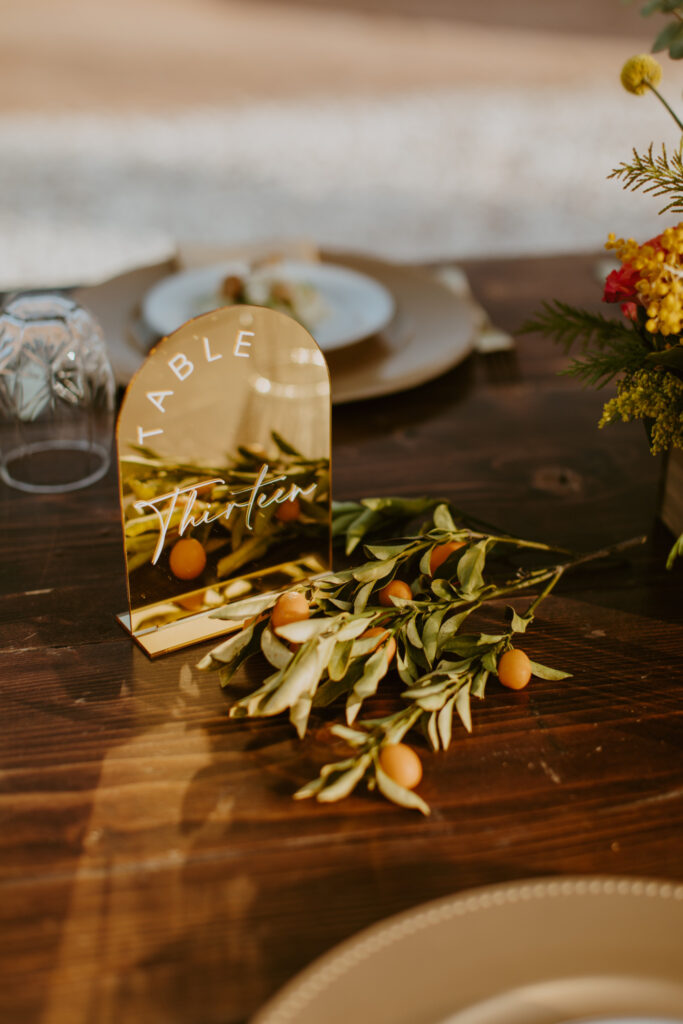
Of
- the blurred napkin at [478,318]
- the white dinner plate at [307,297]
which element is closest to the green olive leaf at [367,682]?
the white dinner plate at [307,297]

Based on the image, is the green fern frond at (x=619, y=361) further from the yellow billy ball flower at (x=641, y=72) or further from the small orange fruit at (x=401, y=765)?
Answer: the small orange fruit at (x=401, y=765)

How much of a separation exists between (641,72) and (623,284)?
164 mm

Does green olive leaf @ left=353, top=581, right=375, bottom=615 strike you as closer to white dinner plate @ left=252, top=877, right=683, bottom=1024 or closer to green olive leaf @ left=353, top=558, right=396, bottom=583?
green olive leaf @ left=353, top=558, right=396, bottom=583

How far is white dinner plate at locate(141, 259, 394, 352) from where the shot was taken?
115 centimetres

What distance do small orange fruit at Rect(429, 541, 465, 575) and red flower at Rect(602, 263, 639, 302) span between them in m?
0.23

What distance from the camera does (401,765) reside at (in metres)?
0.59

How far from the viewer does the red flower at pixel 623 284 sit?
29.6 inches

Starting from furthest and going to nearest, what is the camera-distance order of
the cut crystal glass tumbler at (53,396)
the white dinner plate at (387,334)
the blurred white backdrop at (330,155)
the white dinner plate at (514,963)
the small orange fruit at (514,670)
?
the blurred white backdrop at (330,155)
the white dinner plate at (387,334)
the cut crystal glass tumbler at (53,396)
the small orange fruit at (514,670)
the white dinner plate at (514,963)

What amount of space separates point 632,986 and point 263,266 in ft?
3.25

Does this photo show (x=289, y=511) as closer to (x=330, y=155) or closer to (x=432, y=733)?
(x=432, y=733)

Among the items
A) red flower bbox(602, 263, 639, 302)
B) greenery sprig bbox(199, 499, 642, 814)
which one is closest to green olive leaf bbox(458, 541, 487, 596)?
greenery sprig bbox(199, 499, 642, 814)

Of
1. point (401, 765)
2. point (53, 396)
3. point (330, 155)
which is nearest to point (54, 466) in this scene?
point (53, 396)

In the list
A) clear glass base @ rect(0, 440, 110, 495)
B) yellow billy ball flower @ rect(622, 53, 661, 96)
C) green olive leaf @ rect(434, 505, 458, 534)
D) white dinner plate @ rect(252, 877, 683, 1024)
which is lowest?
white dinner plate @ rect(252, 877, 683, 1024)

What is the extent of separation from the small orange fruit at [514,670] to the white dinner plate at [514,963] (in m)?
0.18
